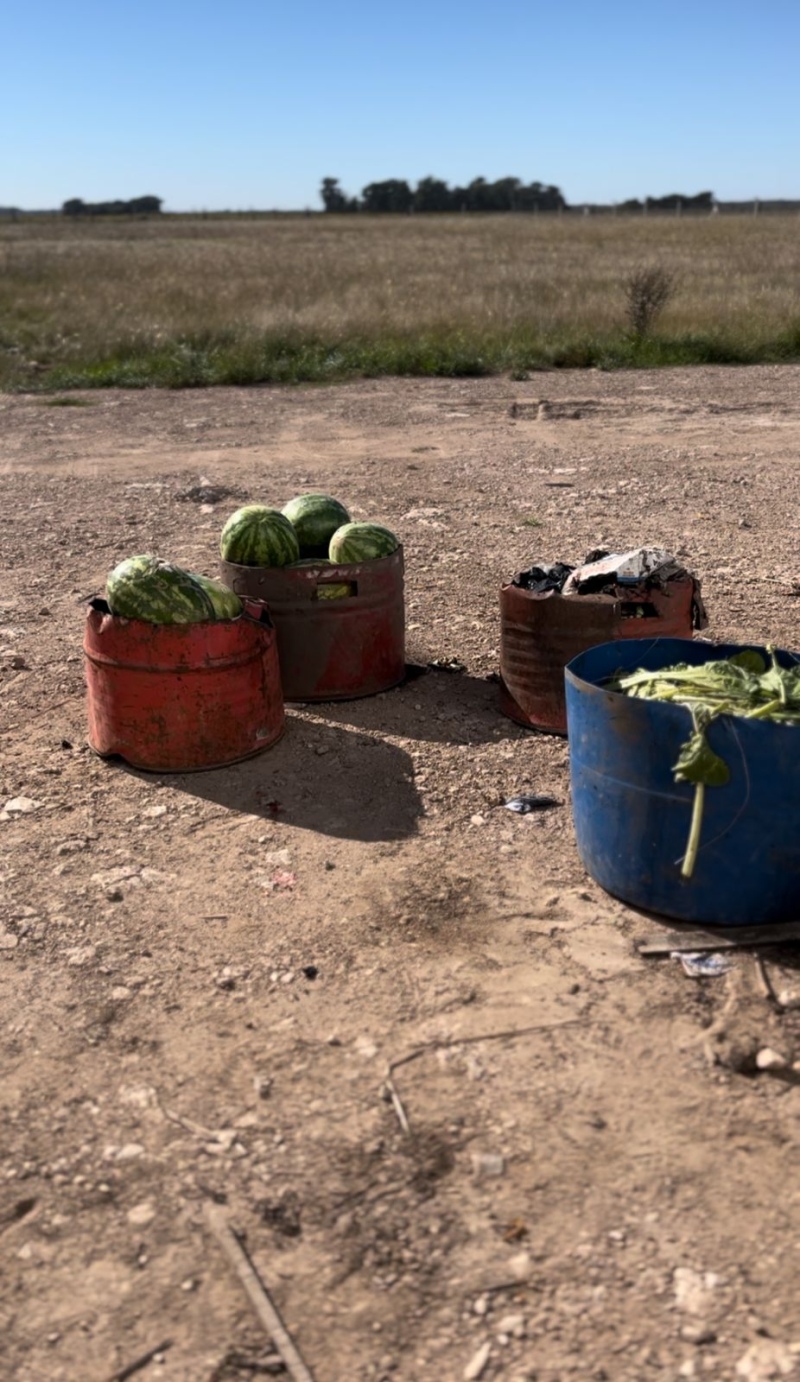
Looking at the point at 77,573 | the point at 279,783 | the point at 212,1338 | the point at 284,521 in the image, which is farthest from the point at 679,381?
the point at 212,1338

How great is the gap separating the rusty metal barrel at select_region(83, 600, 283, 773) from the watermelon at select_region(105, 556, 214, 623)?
1.5 inches

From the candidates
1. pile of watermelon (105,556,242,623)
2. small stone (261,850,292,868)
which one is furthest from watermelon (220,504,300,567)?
small stone (261,850,292,868)

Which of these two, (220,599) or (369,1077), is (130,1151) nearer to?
(369,1077)

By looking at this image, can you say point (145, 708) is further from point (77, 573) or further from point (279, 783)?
point (77, 573)

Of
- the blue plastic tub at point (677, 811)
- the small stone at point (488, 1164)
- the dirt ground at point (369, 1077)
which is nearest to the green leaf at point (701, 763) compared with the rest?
the blue plastic tub at point (677, 811)

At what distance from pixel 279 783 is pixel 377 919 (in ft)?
3.28

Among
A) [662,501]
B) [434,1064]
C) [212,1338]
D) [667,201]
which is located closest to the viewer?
[212,1338]

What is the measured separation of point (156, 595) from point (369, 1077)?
2077 mm

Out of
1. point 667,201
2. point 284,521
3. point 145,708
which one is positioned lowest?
point 145,708

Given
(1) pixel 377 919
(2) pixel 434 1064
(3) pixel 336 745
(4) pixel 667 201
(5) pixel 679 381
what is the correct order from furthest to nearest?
(4) pixel 667 201, (5) pixel 679 381, (3) pixel 336 745, (1) pixel 377 919, (2) pixel 434 1064

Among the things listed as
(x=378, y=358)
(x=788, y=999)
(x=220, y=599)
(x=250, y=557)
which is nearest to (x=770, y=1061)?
(x=788, y=999)

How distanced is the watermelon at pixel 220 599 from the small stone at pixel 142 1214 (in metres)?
2.33

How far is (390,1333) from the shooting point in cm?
233

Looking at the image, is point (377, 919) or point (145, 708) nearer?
point (377, 919)
